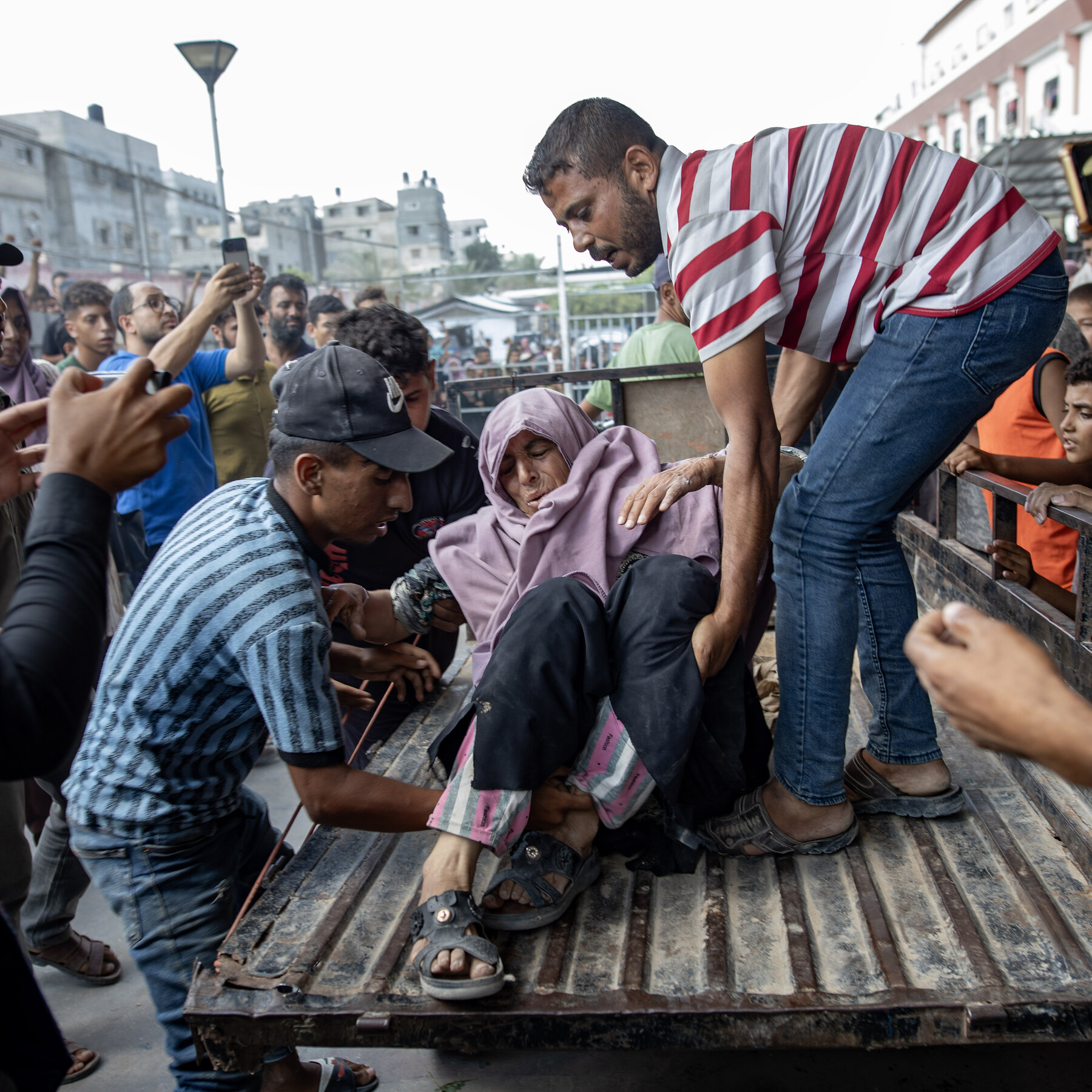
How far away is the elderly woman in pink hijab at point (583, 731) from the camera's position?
1963 mm

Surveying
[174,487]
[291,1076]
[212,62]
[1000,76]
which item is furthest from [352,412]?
[1000,76]

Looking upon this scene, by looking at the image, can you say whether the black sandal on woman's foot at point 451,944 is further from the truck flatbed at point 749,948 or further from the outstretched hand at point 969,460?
the outstretched hand at point 969,460

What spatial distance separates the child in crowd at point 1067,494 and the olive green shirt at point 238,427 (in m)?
3.91

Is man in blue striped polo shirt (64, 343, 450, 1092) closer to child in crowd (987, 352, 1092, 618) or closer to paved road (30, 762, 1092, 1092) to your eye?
paved road (30, 762, 1092, 1092)

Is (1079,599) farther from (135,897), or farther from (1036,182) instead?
(1036,182)

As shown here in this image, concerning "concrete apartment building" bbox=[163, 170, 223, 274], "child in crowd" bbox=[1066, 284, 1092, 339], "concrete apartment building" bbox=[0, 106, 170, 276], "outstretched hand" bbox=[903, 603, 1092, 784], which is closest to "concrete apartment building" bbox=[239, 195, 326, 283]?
"concrete apartment building" bbox=[163, 170, 223, 274]

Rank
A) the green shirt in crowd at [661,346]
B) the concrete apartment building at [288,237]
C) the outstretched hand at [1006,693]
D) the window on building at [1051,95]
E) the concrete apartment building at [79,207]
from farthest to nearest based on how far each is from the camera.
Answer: the window on building at [1051,95] < the concrete apartment building at [288,237] < the concrete apartment building at [79,207] < the green shirt in crowd at [661,346] < the outstretched hand at [1006,693]

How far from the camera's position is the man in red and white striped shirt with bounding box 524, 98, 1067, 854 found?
1.90m

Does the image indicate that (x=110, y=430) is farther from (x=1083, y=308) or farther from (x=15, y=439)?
(x=1083, y=308)

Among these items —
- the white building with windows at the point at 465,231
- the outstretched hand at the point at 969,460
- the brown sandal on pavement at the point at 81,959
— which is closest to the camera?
the brown sandal on pavement at the point at 81,959

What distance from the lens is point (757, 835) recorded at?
6.95 feet

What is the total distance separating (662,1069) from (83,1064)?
5.34ft

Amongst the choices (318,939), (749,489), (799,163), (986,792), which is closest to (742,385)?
(749,489)

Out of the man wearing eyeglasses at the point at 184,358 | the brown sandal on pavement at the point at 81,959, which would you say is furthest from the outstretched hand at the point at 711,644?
the man wearing eyeglasses at the point at 184,358
